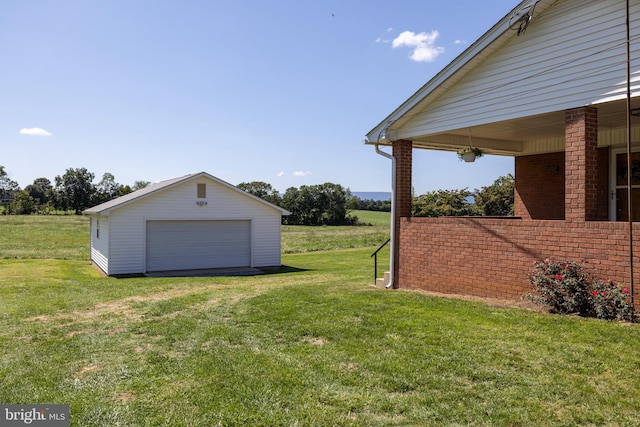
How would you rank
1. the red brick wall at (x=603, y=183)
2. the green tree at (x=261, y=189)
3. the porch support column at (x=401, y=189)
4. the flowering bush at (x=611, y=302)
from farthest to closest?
1. the green tree at (x=261, y=189)
2. the porch support column at (x=401, y=189)
3. the red brick wall at (x=603, y=183)
4. the flowering bush at (x=611, y=302)

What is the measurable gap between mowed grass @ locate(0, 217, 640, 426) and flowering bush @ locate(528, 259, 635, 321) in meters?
0.46

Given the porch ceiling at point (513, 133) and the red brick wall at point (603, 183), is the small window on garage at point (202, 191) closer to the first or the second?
the porch ceiling at point (513, 133)

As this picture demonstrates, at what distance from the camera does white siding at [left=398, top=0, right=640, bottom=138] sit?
6715 mm

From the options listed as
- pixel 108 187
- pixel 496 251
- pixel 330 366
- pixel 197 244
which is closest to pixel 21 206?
pixel 108 187

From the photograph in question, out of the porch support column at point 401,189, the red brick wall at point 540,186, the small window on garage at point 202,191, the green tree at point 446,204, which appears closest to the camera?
the porch support column at point 401,189

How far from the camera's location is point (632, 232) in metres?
6.21

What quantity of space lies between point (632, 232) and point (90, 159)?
86672 millimetres

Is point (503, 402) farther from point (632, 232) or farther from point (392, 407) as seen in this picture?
point (632, 232)

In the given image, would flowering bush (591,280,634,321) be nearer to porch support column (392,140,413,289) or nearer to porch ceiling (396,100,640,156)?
porch ceiling (396,100,640,156)

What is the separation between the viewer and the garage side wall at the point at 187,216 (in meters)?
17.5

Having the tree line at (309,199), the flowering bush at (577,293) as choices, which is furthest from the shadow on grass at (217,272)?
the tree line at (309,199)

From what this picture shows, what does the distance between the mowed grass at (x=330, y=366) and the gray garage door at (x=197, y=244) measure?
33.8 feet

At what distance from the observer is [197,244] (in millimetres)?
18953

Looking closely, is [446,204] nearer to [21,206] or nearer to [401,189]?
[401,189]
